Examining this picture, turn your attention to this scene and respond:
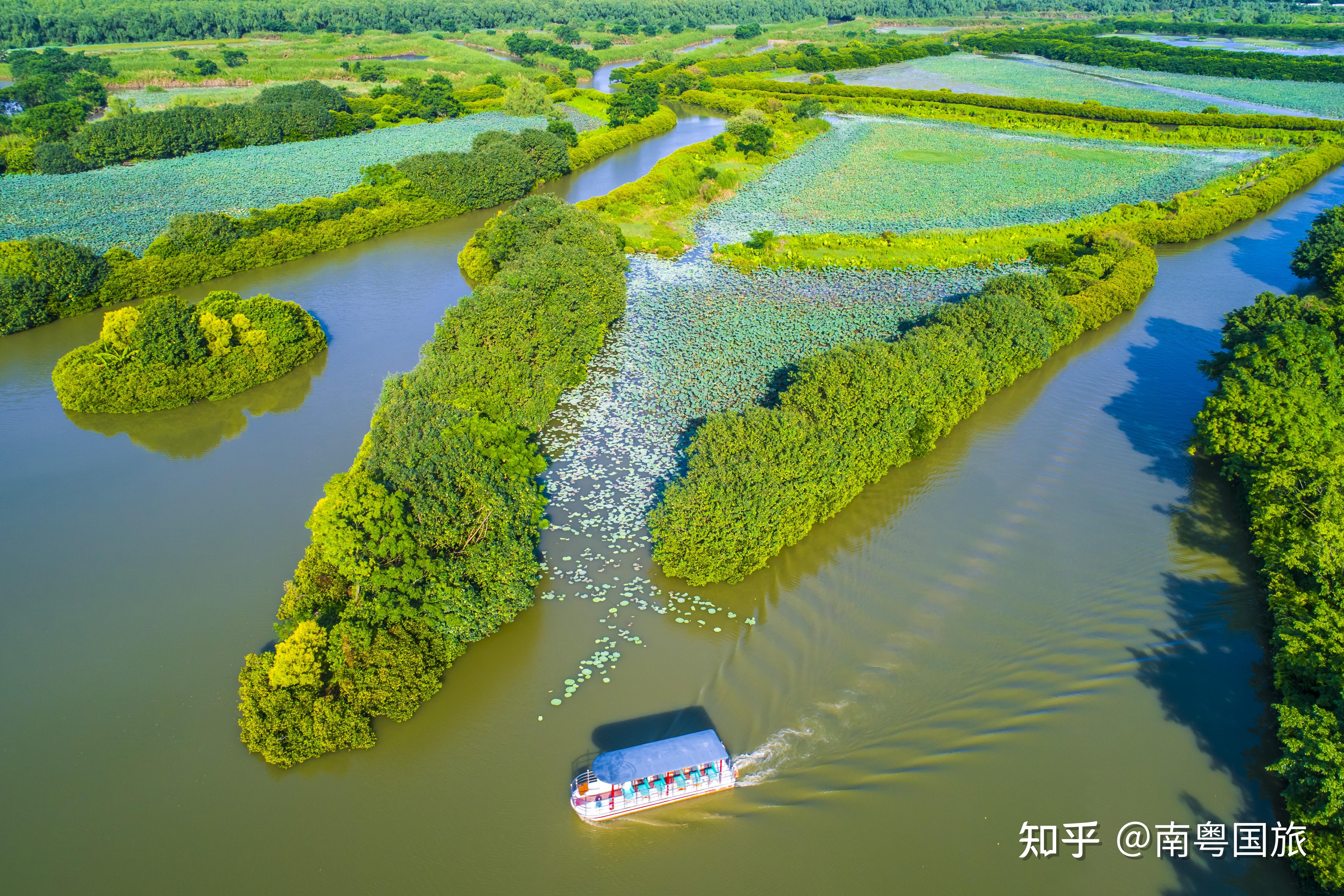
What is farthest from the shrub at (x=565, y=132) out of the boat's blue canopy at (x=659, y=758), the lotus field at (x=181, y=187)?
the boat's blue canopy at (x=659, y=758)

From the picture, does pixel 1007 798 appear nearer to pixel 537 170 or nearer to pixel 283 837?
pixel 283 837

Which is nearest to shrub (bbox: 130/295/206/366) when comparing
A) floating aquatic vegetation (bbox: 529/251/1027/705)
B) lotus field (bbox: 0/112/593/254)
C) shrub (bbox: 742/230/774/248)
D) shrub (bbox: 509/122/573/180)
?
floating aquatic vegetation (bbox: 529/251/1027/705)

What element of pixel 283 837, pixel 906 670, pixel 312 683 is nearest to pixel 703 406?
pixel 906 670

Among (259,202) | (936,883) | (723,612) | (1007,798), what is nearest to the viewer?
(936,883)

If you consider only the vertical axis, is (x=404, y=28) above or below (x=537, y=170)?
above

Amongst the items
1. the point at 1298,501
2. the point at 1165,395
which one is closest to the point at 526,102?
the point at 1165,395
